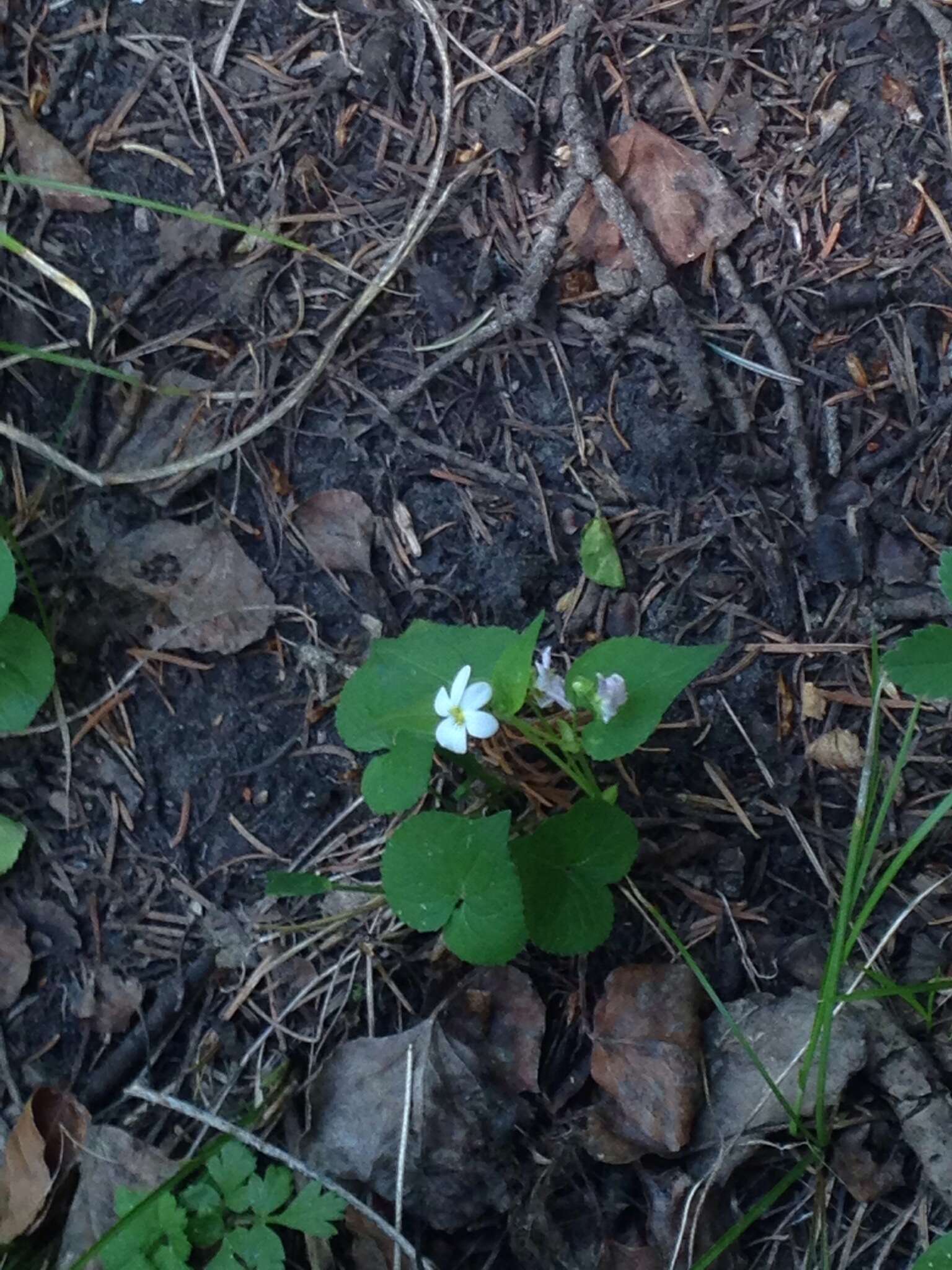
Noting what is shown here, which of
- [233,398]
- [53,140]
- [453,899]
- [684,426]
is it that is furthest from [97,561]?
[684,426]

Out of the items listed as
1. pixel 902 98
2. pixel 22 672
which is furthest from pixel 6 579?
pixel 902 98

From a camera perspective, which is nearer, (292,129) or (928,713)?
(928,713)

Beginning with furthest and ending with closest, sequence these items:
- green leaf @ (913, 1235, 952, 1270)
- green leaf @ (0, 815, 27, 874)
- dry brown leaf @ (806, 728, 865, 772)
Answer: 1. green leaf @ (0, 815, 27, 874)
2. dry brown leaf @ (806, 728, 865, 772)
3. green leaf @ (913, 1235, 952, 1270)

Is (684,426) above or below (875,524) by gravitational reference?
above

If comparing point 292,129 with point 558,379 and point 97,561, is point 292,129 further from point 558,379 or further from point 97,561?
point 97,561

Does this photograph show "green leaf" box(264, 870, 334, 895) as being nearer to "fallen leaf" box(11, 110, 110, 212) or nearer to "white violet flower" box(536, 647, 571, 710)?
"white violet flower" box(536, 647, 571, 710)

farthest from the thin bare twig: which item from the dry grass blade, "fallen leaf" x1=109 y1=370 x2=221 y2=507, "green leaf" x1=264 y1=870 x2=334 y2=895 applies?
the dry grass blade

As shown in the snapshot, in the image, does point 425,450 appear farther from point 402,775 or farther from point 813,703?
point 813,703
